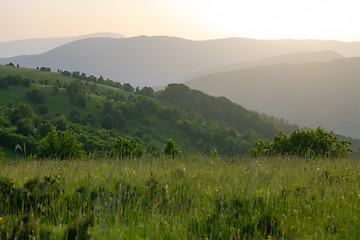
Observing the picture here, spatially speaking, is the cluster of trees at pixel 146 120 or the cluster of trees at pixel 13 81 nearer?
the cluster of trees at pixel 146 120

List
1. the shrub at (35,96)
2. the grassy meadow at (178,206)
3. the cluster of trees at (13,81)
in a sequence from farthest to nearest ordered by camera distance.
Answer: the cluster of trees at (13,81) < the shrub at (35,96) < the grassy meadow at (178,206)

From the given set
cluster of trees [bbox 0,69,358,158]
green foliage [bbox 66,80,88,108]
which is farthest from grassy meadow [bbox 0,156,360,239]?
green foliage [bbox 66,80,88,108]

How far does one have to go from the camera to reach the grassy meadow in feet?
12.6

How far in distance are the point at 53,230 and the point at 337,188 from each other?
526cm

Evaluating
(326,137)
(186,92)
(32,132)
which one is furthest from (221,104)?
(326,137)

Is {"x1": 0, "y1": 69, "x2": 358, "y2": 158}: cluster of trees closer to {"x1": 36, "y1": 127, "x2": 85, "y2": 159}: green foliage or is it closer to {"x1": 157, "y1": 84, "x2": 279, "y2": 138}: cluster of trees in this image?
{"x1": 157, "y1": 84, "x2": 279, "y2": 138}: cluster of trees

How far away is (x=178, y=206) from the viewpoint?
484 cm

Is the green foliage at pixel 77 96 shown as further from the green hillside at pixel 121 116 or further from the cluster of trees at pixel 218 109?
the cluster of trees at pixel 218 109

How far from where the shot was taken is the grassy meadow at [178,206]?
12.6ft

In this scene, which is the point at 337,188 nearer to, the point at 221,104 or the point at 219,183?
the point at 219,183

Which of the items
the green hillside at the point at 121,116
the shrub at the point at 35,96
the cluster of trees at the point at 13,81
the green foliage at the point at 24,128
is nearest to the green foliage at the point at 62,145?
the green foliage at the point at 24,128

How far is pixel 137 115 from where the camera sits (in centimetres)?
12112

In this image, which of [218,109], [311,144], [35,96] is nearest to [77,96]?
[35,96]

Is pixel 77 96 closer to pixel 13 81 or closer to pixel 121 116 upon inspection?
pixel 121 116
